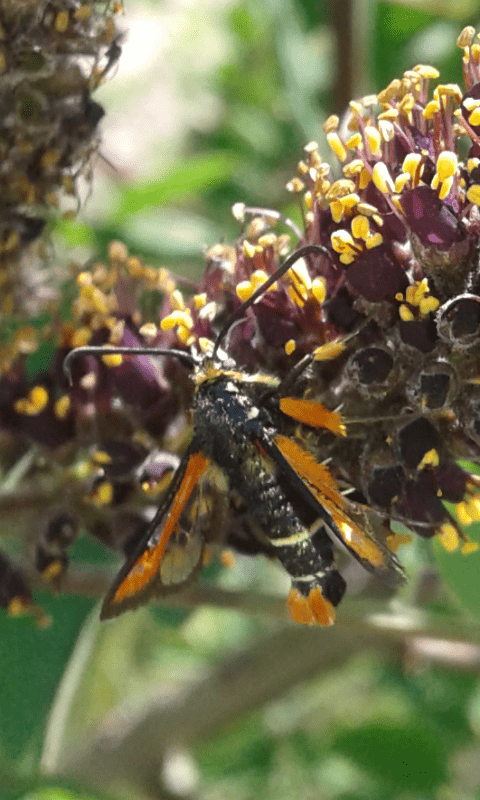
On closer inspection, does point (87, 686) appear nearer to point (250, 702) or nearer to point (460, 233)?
point (250, 702)

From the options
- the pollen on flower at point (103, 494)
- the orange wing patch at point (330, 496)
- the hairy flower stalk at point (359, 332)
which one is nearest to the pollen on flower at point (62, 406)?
the hairy flower stalk at point (359, 332)

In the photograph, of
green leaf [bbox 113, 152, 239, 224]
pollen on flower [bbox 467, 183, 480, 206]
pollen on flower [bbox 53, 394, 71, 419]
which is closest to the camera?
pollen on flower [bbox 467, 183, 480, 206]

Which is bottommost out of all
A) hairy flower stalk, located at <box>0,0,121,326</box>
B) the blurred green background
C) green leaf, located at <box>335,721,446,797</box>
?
green leaf, located at <box>335,721,446,797</box>

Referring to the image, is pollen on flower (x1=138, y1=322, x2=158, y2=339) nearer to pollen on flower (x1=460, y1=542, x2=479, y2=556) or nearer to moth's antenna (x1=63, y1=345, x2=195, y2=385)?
moth's antenna (x1=63, y1=345, x2=195, y2=385)

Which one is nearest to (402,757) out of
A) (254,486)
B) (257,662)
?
(257,662)

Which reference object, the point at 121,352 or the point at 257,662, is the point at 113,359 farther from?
the point at 257,662

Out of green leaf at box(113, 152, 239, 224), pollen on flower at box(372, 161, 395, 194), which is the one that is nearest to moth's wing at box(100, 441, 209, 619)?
pollen on flower at box(372, 161, 395, 194)

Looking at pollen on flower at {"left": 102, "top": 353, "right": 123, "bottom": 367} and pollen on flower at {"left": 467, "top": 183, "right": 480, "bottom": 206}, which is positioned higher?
pollen on flower at {"left": 102, "top": 353, "right": 123, "bottom": 367}

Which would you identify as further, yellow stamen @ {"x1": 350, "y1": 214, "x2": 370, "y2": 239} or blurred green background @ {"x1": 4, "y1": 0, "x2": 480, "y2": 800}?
blurred green background @ {"x1": 4, "y1": 0, "x2": 480, "y2": 800}
